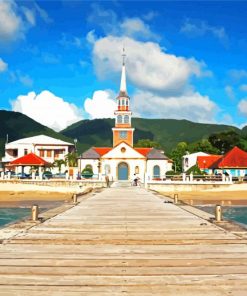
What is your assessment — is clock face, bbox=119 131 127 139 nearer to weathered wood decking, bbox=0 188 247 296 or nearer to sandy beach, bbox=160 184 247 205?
sandy beach, bbox=160 184 247 205

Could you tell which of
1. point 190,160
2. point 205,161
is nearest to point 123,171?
point 205,161

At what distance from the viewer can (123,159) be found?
68.0m

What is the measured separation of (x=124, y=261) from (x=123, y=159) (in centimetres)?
6178

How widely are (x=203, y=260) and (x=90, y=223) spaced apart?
17.4 feet

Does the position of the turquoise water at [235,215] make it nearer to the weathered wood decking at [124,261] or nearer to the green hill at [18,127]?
the weathered wood decking at [124,261]

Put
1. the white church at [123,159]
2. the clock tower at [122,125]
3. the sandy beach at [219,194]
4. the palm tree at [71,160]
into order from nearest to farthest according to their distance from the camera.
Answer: the sandy beach at [219,194] < the white church at [123,159] < the clock tower at [122,125] < the palm tree at [71,160]

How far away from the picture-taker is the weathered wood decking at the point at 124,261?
4828mm

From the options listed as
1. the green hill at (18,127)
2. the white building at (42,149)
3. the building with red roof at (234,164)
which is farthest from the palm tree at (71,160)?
the green hill at (18,127)

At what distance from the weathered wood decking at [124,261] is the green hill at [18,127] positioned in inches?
5519

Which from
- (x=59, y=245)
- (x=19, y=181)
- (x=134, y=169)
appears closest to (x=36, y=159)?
(x=19, y=181)

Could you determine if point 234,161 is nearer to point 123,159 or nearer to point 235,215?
point 123,159

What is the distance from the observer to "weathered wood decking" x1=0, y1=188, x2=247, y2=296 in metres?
4.83

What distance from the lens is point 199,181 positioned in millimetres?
51719

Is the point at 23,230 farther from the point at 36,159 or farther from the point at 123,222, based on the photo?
the point at 36,159
